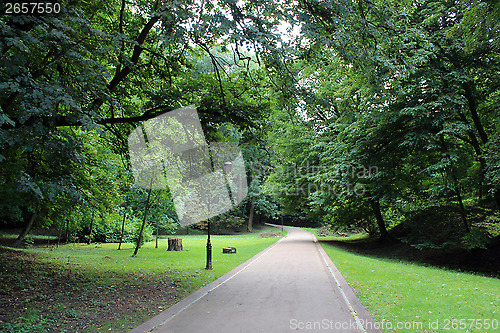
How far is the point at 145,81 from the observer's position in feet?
30.0

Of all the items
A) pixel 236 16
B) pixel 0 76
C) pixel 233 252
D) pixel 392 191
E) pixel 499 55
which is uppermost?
pixel 499 55

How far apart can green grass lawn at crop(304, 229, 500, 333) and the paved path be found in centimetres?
41

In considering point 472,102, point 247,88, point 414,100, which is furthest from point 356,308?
point 472,102

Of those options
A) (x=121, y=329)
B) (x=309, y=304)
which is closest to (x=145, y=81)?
(x=121, y=329)

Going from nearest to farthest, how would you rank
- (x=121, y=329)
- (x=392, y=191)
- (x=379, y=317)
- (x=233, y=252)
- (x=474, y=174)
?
1. (x=121, y=329)
2. (x=379, y=317)
3. (x=474, y=174)
4. (x=392, y=191)
5. (x=233, y=252)

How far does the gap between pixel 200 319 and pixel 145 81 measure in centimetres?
706

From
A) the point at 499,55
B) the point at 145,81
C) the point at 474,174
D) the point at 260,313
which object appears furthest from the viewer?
the point at 474,174

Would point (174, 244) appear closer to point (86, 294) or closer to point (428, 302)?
point (86, 294)

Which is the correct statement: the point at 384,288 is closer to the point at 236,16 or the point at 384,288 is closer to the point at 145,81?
the point at 236,16

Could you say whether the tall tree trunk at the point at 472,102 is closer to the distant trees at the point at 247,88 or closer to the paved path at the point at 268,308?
the distant trees at the point at 247,88

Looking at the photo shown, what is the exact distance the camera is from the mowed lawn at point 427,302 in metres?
4.75

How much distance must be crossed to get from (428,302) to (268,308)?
3.30 m

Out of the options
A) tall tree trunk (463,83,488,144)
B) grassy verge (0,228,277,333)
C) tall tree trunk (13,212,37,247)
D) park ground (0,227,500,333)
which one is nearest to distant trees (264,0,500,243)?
tall tree trunk (463,83,488,144)

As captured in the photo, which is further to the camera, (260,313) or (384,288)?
(384,288)
